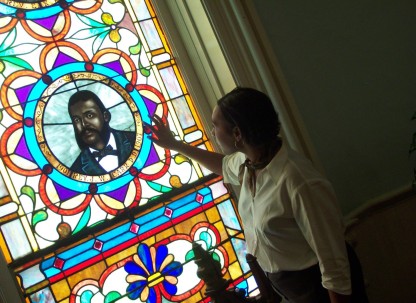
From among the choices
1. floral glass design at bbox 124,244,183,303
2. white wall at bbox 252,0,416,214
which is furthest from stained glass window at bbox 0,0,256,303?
white wall at bbox 252,0,416,214

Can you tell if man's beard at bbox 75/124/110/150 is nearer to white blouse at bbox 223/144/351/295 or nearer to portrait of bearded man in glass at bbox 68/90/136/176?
portrait of bearded man in glass at bbox 68/90/136/176

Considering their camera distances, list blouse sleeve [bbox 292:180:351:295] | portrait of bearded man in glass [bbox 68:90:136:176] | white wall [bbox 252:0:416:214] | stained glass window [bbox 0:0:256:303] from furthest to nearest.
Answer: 1. white wall [bbox 252:0:416:214]
2. portrait of bearded man in glass [bbox 68:90:136:176]
3. stained glass window [bbox 0:0:256:303]
4. blouse sleeve [bbox 292:180:351:295]

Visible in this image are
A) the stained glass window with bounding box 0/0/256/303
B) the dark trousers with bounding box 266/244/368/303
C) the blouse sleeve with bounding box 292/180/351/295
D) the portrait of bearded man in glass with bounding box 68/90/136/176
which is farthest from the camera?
the portrait of bearded man in glass with bounding box 68/90/136/176

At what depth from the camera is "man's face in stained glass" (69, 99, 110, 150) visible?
1.77 meters

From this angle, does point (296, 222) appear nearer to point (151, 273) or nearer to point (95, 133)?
point (151, 273)

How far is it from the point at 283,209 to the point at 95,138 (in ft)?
2.78

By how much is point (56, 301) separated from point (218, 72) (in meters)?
1.01

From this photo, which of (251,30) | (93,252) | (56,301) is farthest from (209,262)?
(251,30)

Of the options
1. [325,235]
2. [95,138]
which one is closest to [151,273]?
[95,138]

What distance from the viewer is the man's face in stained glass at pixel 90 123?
1.77 metres

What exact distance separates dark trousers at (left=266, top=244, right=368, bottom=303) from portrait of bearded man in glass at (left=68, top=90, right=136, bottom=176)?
30.1 inches

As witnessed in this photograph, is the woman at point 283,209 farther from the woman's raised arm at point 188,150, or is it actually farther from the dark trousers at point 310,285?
the woman's raised arm at point 188,150

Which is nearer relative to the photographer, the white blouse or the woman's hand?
the white blouse

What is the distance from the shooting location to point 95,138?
5.87 feet
